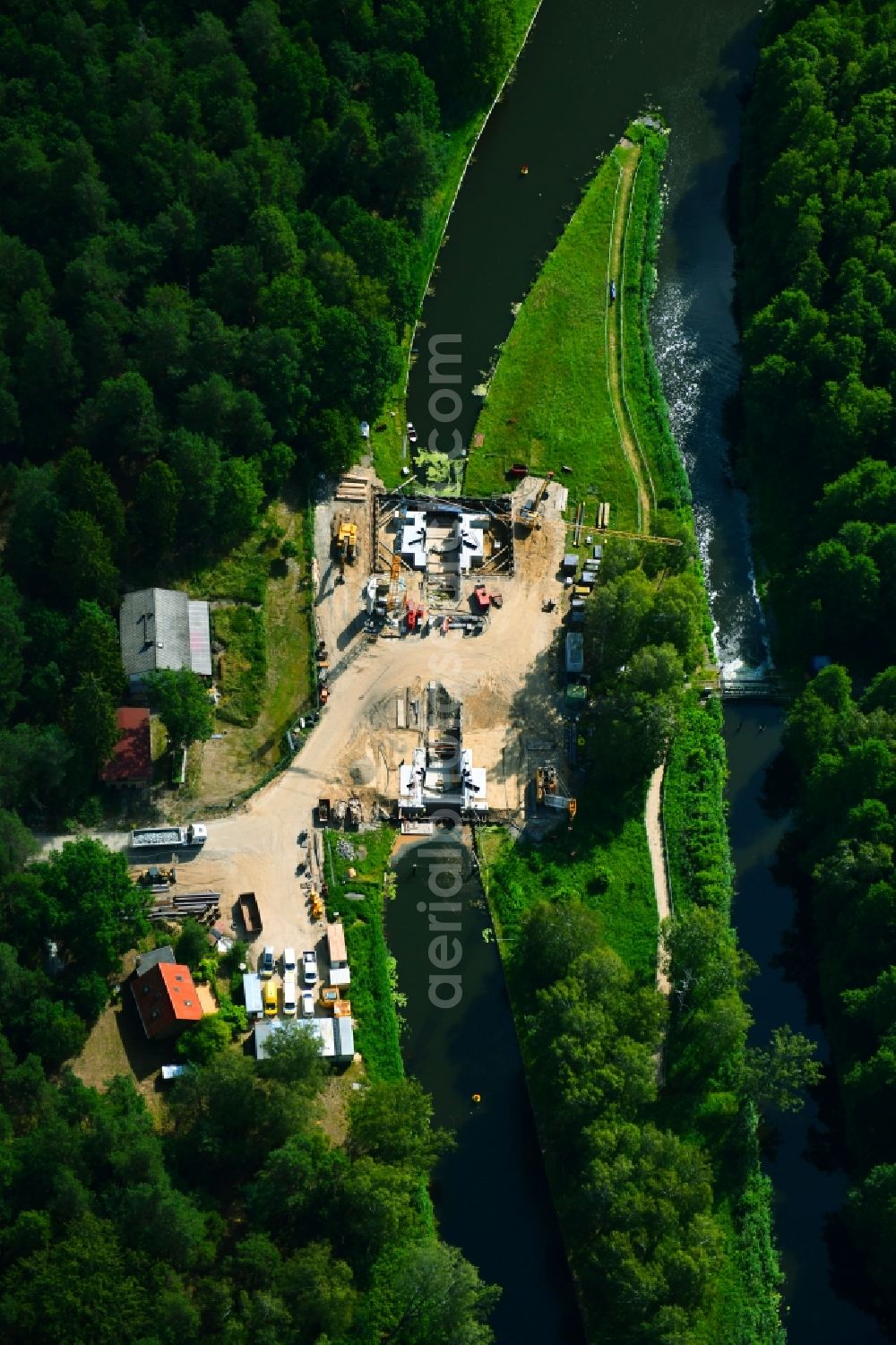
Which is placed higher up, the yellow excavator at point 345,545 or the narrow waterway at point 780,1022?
the yellow excavator at point 345,545

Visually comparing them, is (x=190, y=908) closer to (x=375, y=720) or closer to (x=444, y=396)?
(x=375, y=720)

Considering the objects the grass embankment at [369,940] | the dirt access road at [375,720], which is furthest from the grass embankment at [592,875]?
the grass embankment at [369,940]

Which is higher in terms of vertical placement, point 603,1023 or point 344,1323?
point 603,1023

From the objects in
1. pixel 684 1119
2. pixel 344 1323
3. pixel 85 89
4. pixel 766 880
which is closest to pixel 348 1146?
pixel 344 1323

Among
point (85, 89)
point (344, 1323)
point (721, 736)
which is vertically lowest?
point (344, 1323)

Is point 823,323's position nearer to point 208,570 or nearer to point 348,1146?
point 208,570

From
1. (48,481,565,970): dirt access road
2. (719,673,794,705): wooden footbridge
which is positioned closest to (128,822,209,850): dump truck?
(48,481,565,970): dirt access road

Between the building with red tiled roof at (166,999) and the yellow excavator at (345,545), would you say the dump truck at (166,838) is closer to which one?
the building with red tiled roof at (166,999)
